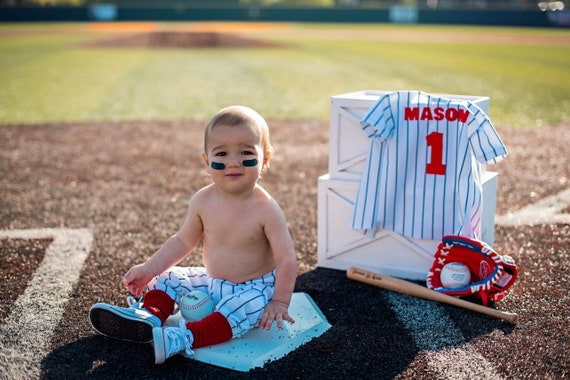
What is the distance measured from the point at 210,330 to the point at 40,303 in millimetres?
941

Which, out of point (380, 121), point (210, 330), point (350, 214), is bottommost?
point (210, 330)

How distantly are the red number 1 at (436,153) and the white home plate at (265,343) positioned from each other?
0.96 meters

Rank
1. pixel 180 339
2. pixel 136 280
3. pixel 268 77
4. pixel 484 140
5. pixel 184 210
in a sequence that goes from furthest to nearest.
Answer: pixel 268 77 < pixel 184 210 < pixel 484 140 < pixel 136 280 < pixel 180 339

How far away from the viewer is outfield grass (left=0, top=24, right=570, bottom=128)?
951 cm

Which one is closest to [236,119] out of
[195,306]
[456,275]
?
[195,306]

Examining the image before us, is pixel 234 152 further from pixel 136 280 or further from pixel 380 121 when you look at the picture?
pixel 380 121

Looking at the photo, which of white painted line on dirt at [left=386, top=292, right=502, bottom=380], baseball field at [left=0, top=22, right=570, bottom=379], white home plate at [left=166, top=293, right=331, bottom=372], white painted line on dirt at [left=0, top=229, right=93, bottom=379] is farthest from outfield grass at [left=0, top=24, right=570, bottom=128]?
white home plate at [left=166, top=293, right=331, bottom=372]

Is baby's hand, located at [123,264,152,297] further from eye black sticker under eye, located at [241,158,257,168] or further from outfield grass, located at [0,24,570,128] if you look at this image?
outfield grass, located at [0,24,570,128]

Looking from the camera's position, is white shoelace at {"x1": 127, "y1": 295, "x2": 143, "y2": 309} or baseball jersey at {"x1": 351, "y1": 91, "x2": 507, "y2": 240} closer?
white shoelace at {"x1": 127, "y1": 295, "x2": 143, "y2": 309}

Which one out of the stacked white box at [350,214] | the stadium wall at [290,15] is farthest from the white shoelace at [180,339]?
the stadium wall at [290,15]

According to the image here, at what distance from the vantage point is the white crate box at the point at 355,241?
338 cm

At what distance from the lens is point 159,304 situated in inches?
108

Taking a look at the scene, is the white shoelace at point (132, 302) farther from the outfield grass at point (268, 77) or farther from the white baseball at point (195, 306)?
the outfield grass at point (268, 77)

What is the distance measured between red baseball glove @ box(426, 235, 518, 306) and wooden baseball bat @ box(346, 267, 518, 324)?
65 millimetres
